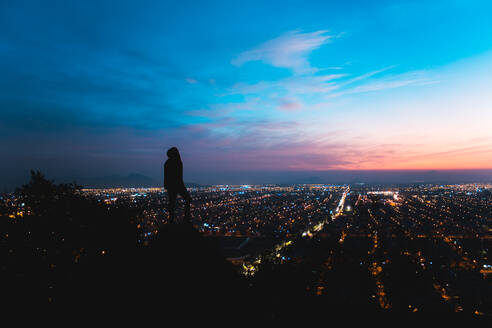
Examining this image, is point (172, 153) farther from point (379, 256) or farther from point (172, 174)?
point (379, 256)

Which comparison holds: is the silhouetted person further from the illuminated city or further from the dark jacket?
the illuminated city

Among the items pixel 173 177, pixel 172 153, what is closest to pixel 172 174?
pixel 173 177

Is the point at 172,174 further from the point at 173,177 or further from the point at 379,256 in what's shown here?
the point at 379,256

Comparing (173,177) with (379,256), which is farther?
(379,256)

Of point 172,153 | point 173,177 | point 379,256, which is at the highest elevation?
point 172,153

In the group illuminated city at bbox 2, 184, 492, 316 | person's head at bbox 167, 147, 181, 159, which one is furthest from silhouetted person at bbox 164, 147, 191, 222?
illuminated city at bbox 2, 184, 492, 316

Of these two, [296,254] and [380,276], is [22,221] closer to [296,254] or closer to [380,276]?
[380,276]

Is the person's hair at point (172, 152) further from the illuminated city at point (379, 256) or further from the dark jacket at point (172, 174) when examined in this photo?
the illuminated city at point (379, 256)

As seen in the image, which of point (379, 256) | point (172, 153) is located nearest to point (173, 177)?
point (172, 153)

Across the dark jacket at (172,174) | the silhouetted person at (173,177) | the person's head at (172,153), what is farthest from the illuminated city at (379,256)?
the person's head at (172,153)

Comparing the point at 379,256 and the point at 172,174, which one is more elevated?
the point at 172,174
